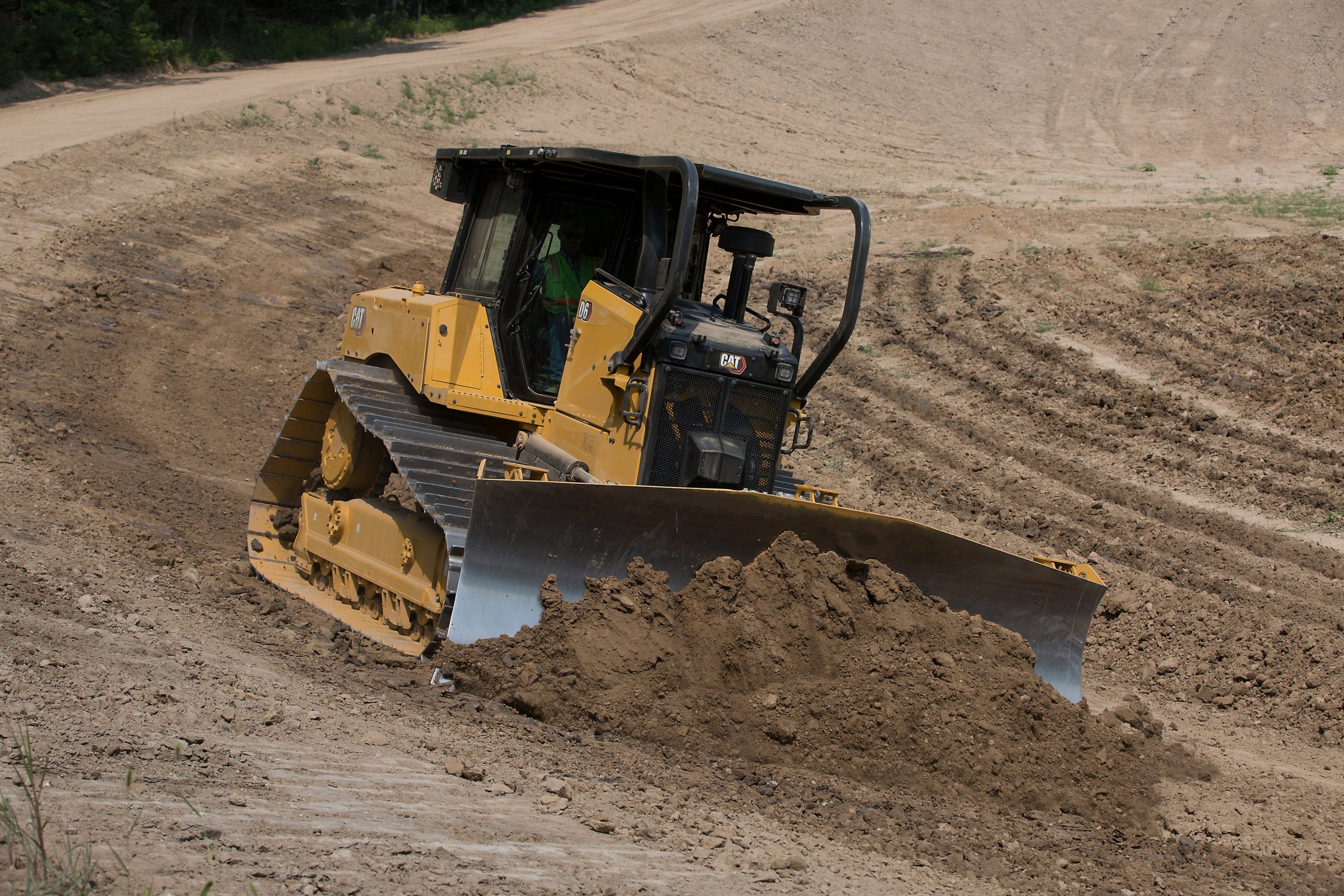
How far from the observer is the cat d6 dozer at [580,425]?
5840 millimetres

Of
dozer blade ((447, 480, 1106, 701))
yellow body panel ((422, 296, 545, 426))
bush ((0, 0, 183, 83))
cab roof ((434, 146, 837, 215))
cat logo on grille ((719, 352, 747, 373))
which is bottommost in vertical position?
dozer blade ((447, 480, 1106, 701))

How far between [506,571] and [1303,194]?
17986mm

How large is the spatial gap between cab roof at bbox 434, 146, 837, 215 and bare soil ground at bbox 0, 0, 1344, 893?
8.74 ft

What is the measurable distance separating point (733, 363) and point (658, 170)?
107cm

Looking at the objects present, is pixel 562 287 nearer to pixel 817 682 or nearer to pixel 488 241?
pixel 488 241

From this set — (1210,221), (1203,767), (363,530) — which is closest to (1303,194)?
(1210,221)

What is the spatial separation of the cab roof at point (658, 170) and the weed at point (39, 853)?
396 cm

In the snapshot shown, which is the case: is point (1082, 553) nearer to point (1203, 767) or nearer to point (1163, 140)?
point (1203, 767)

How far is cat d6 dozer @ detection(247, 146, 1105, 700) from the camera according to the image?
5.84 meters

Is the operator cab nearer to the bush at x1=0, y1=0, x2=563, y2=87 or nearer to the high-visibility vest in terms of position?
the high-visibility vest

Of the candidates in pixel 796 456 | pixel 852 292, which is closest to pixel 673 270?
pixel 852 292

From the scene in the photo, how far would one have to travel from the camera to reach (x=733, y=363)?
6.52 m

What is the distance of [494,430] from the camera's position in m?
7.61

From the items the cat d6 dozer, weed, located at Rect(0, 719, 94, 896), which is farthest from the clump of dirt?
weed, located at Rect(0, 719, 94, 896)
